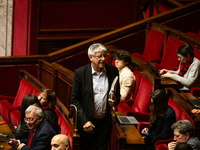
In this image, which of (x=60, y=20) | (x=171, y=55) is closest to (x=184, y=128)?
(x=171, y=55)

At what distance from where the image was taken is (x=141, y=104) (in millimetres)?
1534

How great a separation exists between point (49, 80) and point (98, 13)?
1.10m

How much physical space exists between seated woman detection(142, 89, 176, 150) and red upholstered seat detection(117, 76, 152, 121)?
0.53 feet

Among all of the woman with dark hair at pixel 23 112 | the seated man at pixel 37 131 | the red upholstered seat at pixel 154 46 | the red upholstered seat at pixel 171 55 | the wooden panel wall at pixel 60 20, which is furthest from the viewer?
the wooden panel wall at pixel 60 20

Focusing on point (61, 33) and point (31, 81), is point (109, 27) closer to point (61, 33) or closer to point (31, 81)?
point (61, 33)

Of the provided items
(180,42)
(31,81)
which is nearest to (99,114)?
(31,81)

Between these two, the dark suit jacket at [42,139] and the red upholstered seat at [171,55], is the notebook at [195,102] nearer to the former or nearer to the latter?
the dark suit jacket at [42,139]

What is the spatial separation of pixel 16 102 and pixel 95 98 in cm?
93

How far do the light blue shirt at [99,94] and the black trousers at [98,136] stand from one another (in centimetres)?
2

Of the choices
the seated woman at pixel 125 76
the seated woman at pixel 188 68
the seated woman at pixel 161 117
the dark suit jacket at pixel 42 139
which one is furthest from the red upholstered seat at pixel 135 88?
the dark suit jacket at pixel 42 139

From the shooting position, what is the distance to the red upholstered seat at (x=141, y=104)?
1.45 metres

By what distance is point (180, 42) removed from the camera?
6.57 feet

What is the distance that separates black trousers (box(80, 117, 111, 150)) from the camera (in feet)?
3.51

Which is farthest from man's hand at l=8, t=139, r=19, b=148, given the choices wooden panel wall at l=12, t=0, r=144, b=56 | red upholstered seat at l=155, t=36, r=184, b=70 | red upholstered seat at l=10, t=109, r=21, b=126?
wooden panel wall at l=12, t=0, r=144, b=56
